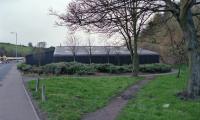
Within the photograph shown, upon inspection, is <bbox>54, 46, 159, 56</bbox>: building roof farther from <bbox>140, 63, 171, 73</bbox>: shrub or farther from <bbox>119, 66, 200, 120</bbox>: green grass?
<bbox>119, 66, 200, 120</bbox>: green grass

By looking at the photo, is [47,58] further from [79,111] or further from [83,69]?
[79,111]

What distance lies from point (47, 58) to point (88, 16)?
39423 mm

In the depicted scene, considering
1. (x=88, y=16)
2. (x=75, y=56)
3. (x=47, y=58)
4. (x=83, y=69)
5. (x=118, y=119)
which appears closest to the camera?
(x=118, y=119)

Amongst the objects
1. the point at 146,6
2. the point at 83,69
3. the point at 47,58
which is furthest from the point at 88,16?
the point at 47,58

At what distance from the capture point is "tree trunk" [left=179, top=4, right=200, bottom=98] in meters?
14.2

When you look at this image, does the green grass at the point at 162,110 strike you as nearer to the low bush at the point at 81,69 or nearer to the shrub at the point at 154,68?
the low bush at the point at 81,69

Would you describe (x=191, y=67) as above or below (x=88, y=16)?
below

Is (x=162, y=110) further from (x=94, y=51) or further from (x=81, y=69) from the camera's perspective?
(x=94, y=51)

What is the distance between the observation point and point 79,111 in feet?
37.8

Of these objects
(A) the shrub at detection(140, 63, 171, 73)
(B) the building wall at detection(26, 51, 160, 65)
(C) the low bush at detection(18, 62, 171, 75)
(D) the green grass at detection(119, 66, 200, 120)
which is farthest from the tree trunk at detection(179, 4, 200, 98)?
(B) the building wall at detection(26, 51, 160, 65)

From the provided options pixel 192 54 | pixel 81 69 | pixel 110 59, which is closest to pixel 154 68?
pixel 81 69

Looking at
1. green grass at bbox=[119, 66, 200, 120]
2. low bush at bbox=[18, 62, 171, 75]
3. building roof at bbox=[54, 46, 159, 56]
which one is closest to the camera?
green grass at bbox=[119, 66, 200, 120]

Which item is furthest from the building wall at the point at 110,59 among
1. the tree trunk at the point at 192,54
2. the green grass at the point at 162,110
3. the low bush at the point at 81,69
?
the green grass at the point at 162,110

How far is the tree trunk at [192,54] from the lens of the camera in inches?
560
